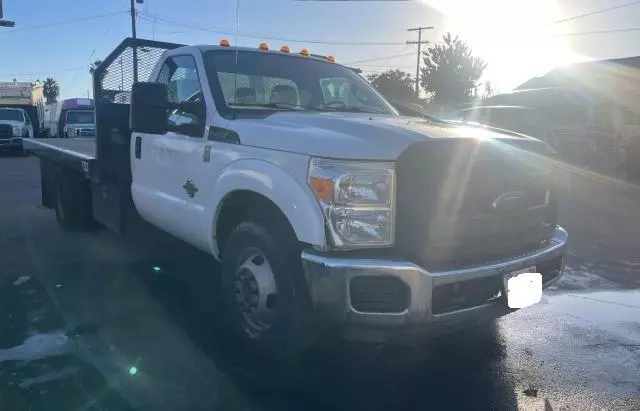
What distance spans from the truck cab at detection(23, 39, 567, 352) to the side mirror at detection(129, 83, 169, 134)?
0.01 meters

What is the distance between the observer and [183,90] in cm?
489

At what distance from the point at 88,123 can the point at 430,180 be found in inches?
999

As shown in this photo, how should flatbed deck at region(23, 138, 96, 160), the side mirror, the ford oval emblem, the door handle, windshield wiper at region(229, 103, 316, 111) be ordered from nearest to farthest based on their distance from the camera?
1. the ford oval emblem
2. the side mirror
3. windshield wiper at region(229, 103, 316, 111)
4. the door handle
5. flatbed deck at region(23, 138, 96, 160)

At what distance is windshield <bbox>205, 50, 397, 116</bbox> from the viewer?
176 inches

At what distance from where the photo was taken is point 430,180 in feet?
10.6

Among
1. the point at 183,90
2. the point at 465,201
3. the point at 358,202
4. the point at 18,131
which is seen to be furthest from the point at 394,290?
the point at 18,131

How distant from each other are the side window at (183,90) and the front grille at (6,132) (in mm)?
22203

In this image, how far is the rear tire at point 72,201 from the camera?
7355 millimetres

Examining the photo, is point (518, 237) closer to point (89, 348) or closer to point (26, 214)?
point (89, 348)

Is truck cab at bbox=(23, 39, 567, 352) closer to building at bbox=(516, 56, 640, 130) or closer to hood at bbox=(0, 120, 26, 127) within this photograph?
building at bbox=(516, 56, 640, 130)

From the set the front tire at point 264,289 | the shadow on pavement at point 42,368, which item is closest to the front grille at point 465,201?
the front tire at point 264,289

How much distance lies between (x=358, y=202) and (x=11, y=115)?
26373 mm

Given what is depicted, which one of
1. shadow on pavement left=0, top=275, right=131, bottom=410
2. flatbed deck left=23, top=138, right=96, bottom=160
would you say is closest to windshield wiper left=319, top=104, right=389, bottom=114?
shadow on pavement left=0, top=275, right=131, bottom=410

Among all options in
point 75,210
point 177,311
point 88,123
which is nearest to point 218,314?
point 177,311
